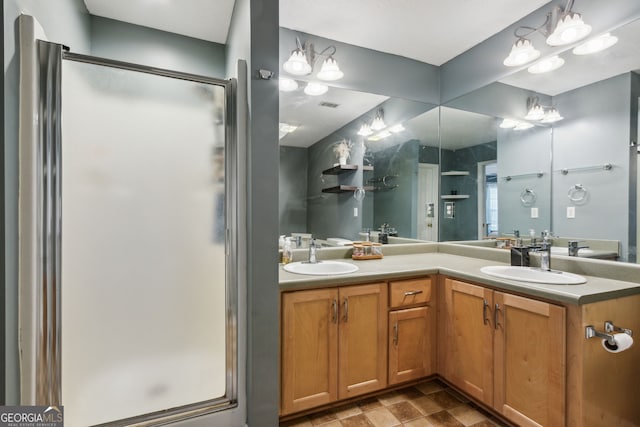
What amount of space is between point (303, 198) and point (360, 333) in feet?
3.42

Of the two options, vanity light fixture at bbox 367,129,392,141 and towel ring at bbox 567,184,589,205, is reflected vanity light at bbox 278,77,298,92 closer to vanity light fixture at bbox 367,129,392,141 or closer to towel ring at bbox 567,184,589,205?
vanity light fixture at bbox 367,129,392,141

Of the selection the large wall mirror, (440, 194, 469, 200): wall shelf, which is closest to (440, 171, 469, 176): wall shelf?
the large wall mirror

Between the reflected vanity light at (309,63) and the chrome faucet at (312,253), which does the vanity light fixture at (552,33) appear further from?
the chrome faucet at (312,253)

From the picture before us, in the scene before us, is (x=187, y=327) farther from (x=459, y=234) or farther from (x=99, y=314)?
(x=459, y=234)

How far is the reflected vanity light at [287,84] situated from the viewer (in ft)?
7.27

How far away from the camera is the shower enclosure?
1214 millimetres

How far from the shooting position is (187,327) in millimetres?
1514

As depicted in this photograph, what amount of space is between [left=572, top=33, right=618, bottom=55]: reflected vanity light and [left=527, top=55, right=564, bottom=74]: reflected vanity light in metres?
0.09

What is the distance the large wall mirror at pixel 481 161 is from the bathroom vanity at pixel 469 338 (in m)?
0.38

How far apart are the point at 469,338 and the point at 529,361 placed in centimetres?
35

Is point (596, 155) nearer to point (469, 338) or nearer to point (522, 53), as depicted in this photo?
point (522, 53)

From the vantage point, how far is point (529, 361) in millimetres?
1508

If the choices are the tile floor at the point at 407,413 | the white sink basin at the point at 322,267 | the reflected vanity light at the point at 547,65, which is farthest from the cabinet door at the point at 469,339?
the reflected vanity light at the point at 547,65

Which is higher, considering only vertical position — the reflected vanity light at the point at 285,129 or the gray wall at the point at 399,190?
the reflected vanity light at the point at 285,129
